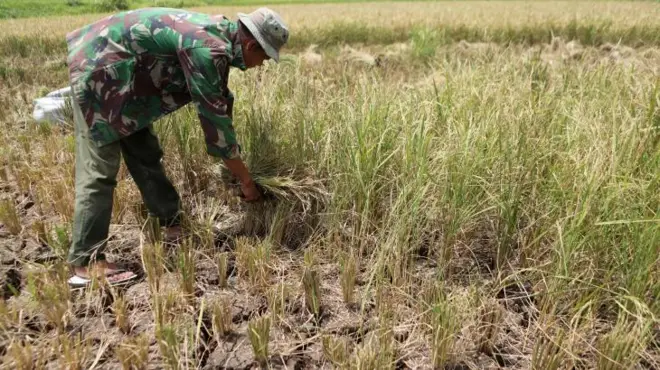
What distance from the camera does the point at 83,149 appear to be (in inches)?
81.6

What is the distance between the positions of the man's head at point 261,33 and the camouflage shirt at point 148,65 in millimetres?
46

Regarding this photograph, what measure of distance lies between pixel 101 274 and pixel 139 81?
0.86 metres

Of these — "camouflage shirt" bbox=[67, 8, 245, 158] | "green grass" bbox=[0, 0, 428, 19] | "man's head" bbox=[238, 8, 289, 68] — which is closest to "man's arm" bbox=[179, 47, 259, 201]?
"camouflage shirt" bbox=[67, 8, 245, 158]

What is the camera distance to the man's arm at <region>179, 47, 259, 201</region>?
72.7 inches

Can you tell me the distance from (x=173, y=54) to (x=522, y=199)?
1674mm

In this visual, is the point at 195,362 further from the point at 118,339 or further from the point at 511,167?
the point at 511,167

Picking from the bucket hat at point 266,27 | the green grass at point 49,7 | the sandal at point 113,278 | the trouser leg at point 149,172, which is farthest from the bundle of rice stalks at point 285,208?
the green grass at point 49,7

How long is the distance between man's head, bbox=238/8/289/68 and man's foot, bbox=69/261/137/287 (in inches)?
43.2

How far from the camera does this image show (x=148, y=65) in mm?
2008

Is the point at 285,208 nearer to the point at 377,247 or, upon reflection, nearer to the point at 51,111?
the point at 377,247

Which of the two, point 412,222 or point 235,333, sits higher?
point 412,222

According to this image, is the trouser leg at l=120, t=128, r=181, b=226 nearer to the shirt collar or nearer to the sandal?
the sandal

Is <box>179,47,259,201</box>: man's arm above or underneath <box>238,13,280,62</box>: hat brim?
underneath

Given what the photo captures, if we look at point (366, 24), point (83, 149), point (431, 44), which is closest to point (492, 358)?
point (83, 149)
